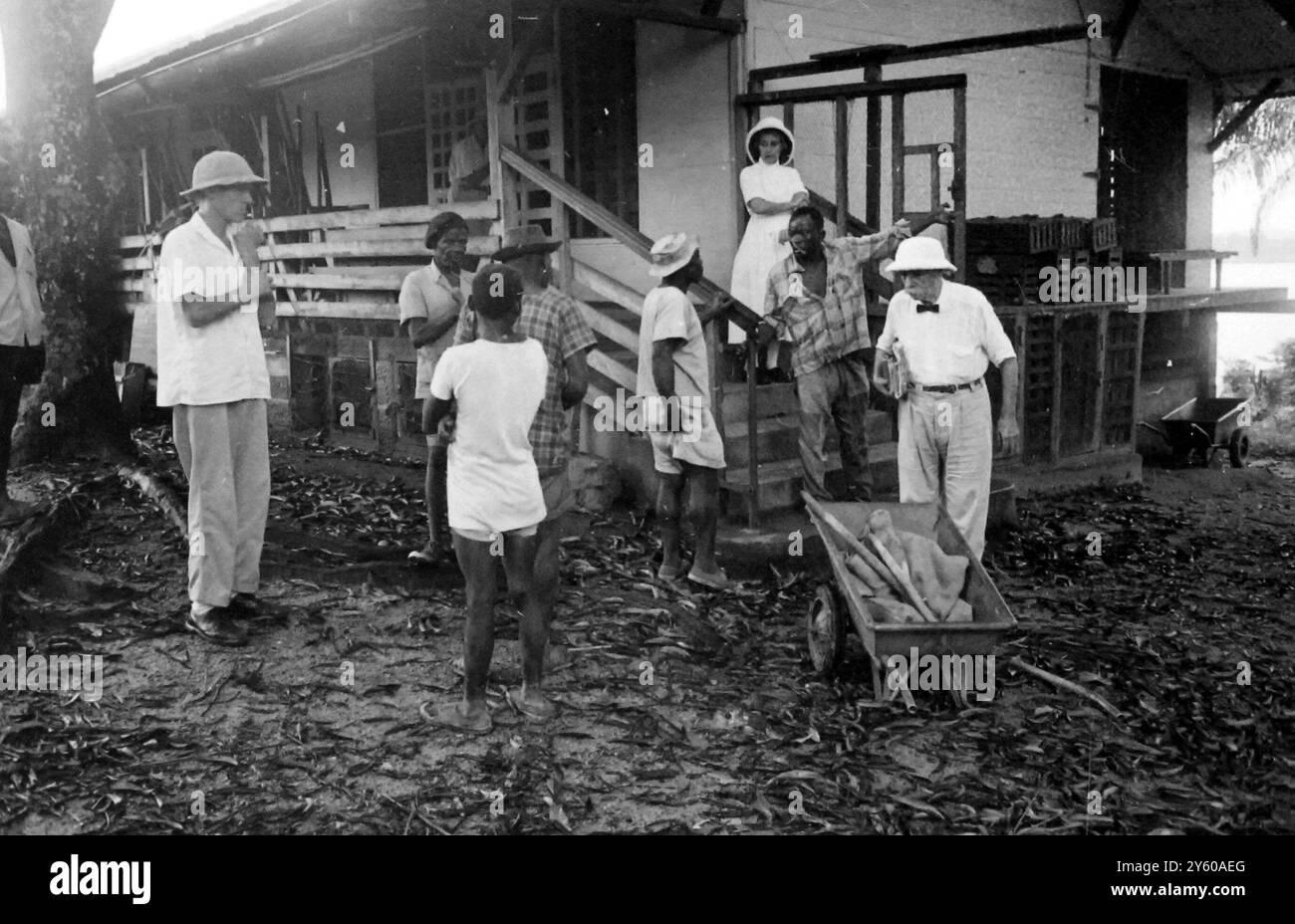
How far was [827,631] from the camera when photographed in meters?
5.84

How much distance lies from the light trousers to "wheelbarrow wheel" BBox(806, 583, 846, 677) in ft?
9.41

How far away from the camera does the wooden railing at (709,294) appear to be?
7441 millimetres

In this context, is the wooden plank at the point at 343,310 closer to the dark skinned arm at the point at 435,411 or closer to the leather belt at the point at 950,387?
the leather belt at the point at 950,387

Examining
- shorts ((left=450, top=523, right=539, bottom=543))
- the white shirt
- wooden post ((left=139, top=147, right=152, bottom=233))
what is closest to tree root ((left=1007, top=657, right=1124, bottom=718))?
shorts ((left=450, top=523, right=539, bottom=543))

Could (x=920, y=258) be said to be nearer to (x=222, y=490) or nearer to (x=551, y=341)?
(x=551, y=341)

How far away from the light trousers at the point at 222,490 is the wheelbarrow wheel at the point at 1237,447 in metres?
10.7

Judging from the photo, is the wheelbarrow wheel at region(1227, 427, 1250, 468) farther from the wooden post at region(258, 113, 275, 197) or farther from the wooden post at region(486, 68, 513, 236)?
the wooden post at region(258, 113, 275, 197)

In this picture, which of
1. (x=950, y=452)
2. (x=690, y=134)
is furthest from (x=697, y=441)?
(x=690, y=134)

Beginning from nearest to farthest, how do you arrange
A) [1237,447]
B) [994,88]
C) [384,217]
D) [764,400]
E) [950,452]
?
[950,452], [764,400], [384,217], [994,88], [1237,447]

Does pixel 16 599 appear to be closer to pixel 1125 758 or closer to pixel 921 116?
pixel 1125 758

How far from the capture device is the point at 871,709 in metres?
5.50

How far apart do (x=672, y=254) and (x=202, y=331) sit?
2521 millimetres

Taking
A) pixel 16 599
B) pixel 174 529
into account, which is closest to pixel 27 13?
pixel 174 529

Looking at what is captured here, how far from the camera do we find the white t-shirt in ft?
15.5
